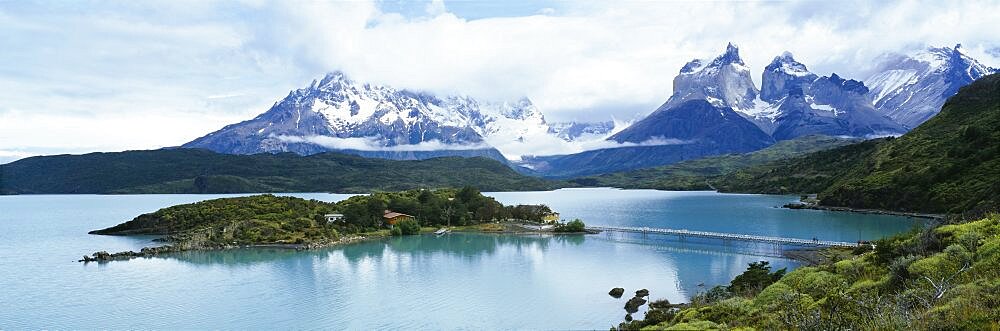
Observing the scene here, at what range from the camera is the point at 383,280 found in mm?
65125

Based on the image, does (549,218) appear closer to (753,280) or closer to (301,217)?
(301,217)

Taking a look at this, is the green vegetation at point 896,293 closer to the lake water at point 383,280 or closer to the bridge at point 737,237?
the lake water at point 383,280

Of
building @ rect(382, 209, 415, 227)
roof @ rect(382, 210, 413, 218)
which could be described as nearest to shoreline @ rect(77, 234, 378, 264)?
building @ rect(382, 209, 415, 227)

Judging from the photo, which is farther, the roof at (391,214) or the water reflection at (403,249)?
the roof at (391,214)

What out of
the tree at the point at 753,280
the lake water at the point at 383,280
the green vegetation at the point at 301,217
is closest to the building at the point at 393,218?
the green vegetation at the point at 301,217

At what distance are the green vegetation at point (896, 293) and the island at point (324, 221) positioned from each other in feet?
251

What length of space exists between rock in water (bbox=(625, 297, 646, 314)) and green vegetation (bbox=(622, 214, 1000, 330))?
62.5 ft

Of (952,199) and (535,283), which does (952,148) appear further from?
(535,283)

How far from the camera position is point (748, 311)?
24.2 m

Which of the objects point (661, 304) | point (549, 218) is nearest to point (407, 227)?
point (549, 218)

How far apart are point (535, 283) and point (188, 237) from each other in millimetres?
60872

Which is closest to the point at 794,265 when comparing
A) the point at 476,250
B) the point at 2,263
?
the point at 476,250

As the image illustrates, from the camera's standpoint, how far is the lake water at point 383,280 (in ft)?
159

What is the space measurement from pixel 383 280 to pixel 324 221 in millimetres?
44792
